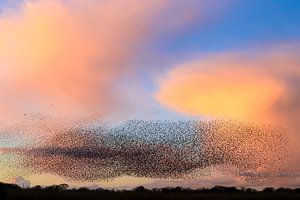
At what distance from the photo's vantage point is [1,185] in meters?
69.2

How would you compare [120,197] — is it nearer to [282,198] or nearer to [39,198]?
[39,198]

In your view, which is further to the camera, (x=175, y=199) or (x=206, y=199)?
(x=206, y=199)

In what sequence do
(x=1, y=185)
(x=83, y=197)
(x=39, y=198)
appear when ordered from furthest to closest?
(x=83, y=197) → (x=39, y=198) → (x=1, y=185)

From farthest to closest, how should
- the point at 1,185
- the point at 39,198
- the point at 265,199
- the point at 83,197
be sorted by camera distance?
1. the point at 265,199
2. the point at 83,197
3. the point at 39,198
4. the point at 1,185

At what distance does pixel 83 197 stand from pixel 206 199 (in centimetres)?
1704

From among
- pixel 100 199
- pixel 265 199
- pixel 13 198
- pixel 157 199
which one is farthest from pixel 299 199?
pixel 13 198

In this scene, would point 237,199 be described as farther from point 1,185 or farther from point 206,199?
point 1,185

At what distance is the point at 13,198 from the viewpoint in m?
72.6

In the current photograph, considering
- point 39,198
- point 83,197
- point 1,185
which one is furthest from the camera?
point 83,197

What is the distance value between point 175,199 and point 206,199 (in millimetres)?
8681

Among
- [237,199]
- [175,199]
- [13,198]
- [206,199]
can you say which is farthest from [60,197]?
[237,199]

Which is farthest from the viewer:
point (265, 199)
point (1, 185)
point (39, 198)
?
point (265, 199)

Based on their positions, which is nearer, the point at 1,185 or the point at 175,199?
the point at 1,185

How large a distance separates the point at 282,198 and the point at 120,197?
26923 mm
